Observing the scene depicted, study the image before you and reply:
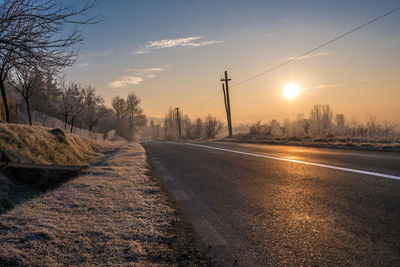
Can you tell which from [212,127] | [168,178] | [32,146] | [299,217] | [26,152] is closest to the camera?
[299,217]

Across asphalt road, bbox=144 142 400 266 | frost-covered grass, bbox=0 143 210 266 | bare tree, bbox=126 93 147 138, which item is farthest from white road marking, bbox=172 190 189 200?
bare tree, bbox=126 93 147 138

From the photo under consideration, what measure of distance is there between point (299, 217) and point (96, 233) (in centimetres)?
201

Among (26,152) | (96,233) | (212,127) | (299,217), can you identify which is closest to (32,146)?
(26,152)

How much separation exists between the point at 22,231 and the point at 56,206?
87 cm

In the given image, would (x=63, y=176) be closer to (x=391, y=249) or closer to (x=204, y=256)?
(x=204, y=256)

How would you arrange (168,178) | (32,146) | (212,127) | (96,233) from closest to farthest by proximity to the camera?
1. (96,233)
2. (168,178)
3. (32,146)
4. (212,127)

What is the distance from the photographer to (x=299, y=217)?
2529 millimetres

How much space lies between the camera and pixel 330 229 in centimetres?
219

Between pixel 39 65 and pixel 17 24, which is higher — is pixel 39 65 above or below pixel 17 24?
below

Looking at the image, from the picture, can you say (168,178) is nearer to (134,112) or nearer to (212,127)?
(212,127)

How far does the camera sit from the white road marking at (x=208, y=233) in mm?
2115

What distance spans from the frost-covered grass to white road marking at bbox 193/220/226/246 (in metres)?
0.14

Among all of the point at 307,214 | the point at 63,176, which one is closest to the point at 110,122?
the point at 63,176

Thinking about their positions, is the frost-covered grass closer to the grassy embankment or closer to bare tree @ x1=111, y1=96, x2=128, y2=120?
the grassy embankment
